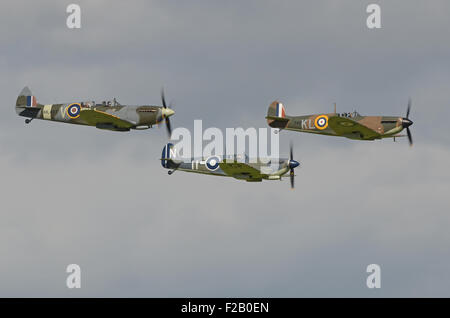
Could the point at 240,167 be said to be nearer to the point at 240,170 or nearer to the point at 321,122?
the point at 240,170

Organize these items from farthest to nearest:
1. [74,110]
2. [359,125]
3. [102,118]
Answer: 1. [74,110]
2. [359,125]
3. [102,118]

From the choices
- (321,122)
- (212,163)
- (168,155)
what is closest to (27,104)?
(168,155)

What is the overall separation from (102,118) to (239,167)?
9.64m

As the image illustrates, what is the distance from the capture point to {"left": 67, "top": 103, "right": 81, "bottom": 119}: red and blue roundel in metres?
73.4

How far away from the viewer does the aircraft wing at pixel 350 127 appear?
7331 cm

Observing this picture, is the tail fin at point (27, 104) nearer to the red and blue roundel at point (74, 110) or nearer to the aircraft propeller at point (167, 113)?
the red and blue roundel at point (74, 110)

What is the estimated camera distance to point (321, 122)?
76188 millimetres

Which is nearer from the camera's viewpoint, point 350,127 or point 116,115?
point 116,115

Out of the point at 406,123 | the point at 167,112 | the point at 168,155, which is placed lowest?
the point at 168,155

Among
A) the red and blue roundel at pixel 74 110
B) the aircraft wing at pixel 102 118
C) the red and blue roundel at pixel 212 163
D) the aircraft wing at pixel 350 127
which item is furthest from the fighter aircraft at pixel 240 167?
the red and blue roundel at pixel 74 110
